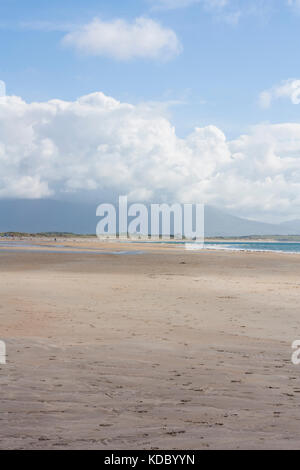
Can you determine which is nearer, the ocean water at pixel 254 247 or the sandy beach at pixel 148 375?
the sandy beach at pixel 148 375

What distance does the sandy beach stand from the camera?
5305 millimetres

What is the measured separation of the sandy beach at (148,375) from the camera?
530cm

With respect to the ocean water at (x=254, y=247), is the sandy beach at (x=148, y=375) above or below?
below

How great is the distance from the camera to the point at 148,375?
741cm

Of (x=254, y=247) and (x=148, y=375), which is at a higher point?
(x=254, y=247)

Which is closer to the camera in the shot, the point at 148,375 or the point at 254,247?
the point at 148,375

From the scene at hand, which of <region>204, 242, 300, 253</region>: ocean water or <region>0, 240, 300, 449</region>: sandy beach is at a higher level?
<region>204, 242, 300, 253</region>: ocean water

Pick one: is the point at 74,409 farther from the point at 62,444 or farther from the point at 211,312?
the point at 211,312
